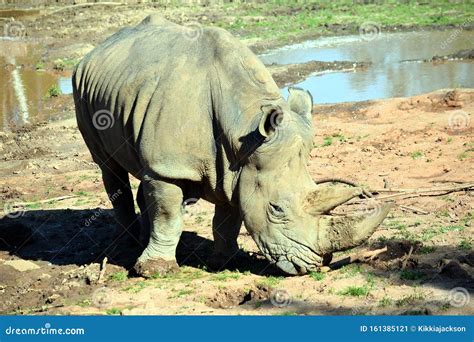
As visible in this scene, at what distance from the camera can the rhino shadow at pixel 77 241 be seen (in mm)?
10141

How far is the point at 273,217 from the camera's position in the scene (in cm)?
816

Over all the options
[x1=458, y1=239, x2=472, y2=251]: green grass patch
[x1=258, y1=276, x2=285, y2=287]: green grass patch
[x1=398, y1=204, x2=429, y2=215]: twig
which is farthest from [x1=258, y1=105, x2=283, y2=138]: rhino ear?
[x1=398, y1=204, x2=429, y2=215]: twig

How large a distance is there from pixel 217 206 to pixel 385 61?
59.3 feet

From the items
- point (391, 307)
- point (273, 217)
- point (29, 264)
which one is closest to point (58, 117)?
point (29, 264)

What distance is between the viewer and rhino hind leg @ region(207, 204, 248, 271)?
9391mm

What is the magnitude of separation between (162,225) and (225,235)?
0.81m

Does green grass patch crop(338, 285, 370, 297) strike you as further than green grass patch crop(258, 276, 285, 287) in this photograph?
No

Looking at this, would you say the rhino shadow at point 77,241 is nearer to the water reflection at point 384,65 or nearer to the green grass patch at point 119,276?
the green grass patch at point 119,276

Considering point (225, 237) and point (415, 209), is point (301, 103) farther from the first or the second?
point (415, 209)

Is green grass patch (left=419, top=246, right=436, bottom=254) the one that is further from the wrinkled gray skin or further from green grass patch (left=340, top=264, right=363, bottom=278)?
Result: the wrinkled gray skin

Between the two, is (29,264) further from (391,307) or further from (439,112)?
(439,112)

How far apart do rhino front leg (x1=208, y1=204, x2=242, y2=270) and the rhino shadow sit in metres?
0.10

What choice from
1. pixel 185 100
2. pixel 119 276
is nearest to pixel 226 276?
pixel 119 276

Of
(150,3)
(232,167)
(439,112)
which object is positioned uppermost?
(232,167)
